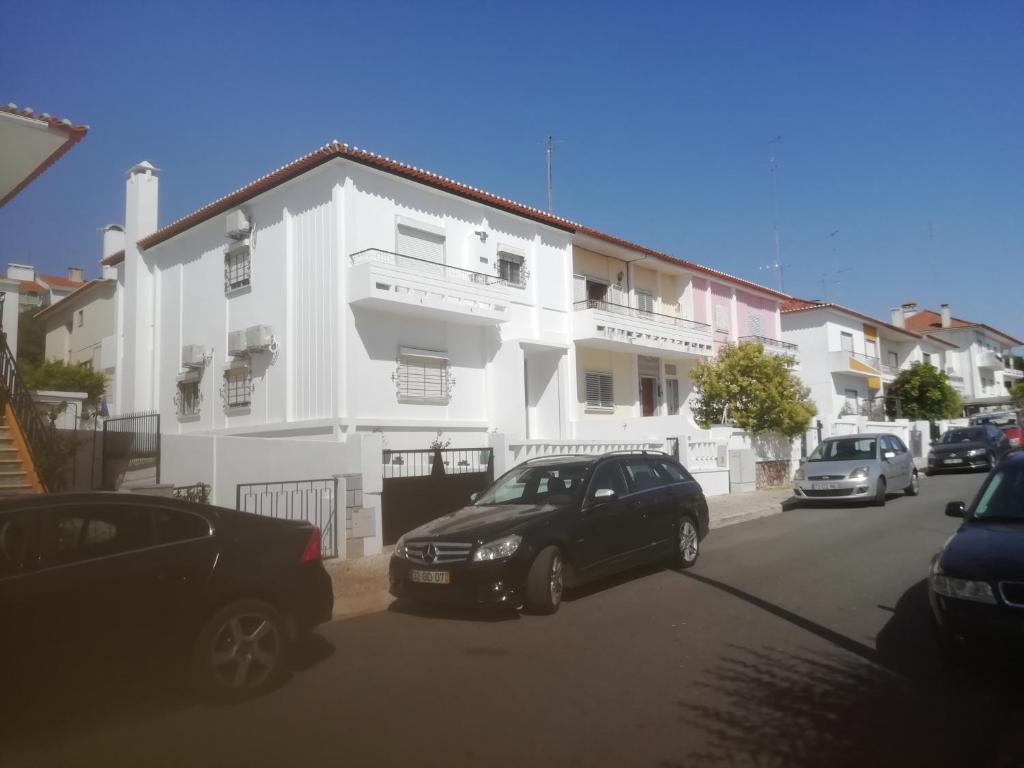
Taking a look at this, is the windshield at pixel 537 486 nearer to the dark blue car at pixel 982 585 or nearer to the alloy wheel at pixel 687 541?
the alloy wheel at pixel 687 541

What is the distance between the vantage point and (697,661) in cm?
565

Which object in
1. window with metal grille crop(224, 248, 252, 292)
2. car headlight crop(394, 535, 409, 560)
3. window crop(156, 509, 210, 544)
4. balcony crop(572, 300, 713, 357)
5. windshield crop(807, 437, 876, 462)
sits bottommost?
car headlight crop(394, 535, 409, 560)

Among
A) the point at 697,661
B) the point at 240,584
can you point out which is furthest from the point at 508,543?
the point at 240,584

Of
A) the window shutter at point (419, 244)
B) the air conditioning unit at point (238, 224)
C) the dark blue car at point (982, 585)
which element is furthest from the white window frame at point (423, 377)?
the dark blue car at point (982, 585)

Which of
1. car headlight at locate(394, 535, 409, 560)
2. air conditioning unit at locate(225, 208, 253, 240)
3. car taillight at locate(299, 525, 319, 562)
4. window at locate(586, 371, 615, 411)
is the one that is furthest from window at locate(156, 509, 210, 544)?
window at locate(586, 371, 615, 411)

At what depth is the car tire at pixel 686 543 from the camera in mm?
9492

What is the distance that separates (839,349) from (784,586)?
31631mm

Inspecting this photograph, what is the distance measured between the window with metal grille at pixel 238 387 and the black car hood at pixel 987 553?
49.6 feet

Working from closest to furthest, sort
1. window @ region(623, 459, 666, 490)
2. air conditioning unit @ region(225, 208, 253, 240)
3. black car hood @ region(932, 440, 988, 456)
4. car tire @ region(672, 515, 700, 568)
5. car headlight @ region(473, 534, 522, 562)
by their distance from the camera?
1. car headlight @ region(473, 534, 522, 562)
2. window @ region(623, 459, 666, 490)
3. car tire @ region(672, 515, 700, 568)
4. air conditioning unit @ region(225, 208, 253, 240)
5. black car hood @ region(932, 440, 988, 456)

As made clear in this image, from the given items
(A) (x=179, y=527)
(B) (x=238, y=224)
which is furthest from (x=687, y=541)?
(B) (x=238, y=224)

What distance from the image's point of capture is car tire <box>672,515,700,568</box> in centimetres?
949

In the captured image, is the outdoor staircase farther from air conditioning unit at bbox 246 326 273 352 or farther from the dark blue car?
the dark blue car

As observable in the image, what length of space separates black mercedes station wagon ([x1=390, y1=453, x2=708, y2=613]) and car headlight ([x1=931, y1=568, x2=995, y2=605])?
3.43m

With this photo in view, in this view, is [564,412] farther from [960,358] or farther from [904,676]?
[960,358]
